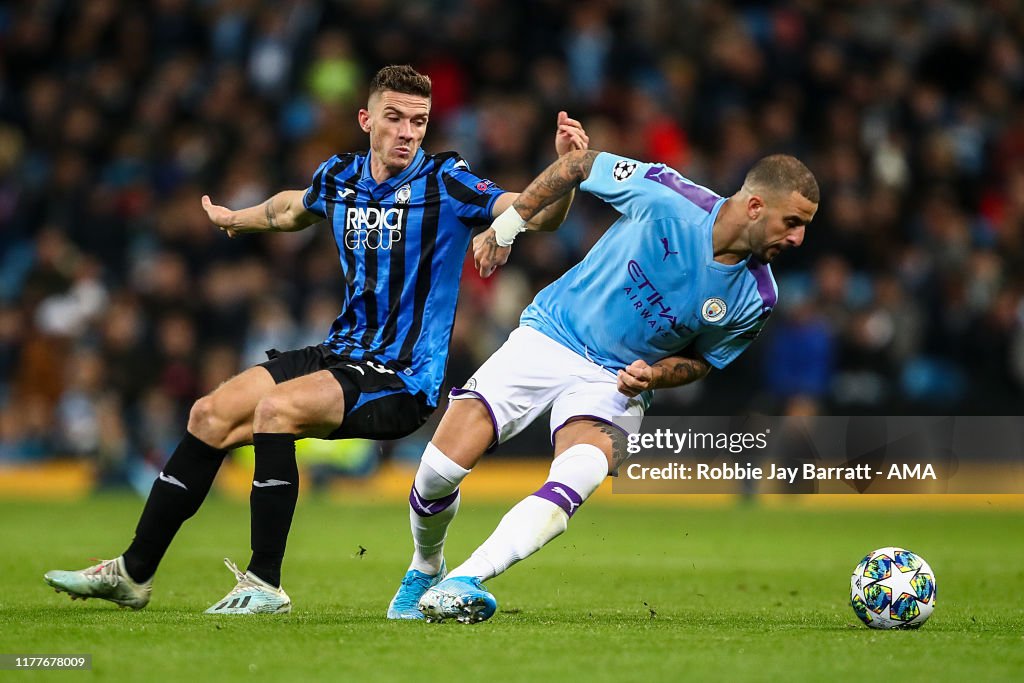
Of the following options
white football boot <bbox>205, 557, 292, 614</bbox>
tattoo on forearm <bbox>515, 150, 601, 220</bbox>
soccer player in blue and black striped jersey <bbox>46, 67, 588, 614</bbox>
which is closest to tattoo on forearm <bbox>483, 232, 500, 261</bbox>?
tattoo on forearm <bbox>515, 150, 601, 220</bbox>

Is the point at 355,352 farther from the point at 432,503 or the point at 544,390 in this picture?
the point at 544,390

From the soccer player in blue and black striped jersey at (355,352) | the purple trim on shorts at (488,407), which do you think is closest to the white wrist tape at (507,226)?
the soccer player in blue and black striped jersey at (355,352)

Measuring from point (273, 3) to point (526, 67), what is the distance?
3.68 meters

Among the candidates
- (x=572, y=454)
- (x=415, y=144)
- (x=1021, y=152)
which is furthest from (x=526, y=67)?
(x=572, y=454)

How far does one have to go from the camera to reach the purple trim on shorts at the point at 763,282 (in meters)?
6.69

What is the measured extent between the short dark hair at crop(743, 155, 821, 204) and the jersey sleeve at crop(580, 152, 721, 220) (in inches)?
12.3

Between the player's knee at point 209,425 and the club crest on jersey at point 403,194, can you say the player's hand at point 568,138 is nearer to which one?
the club crest on jersey at point 403,194

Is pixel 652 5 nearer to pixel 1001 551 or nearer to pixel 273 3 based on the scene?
pixel 273 3

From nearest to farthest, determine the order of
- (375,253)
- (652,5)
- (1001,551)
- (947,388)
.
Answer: (375,253) < (1001,551) < (947,388) < (652,5)

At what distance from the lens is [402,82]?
708 centimetres

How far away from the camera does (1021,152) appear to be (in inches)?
659

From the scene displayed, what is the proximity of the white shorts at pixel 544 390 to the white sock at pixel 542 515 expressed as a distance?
0.91 ft

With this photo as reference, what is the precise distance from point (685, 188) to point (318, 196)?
6.09 feet

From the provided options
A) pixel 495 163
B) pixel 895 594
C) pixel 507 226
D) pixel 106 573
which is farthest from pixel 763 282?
pixel 495 163
